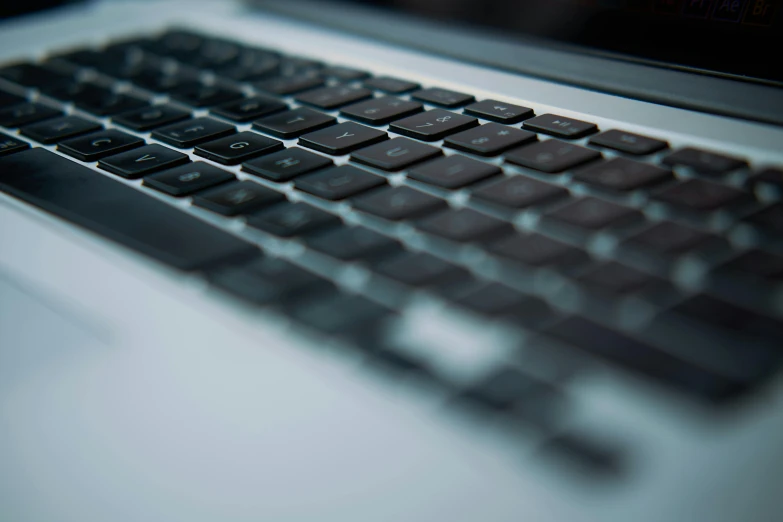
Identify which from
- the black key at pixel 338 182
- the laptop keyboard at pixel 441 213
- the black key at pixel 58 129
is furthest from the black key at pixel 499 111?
the black key at pixel 58 129

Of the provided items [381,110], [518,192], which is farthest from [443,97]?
[518,192]

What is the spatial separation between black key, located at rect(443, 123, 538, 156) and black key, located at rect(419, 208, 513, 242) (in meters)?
0.07

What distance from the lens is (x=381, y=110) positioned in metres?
0.42

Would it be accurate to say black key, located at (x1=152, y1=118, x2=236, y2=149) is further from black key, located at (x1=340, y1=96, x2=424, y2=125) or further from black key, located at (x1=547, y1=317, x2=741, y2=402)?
black key, located at (x1=547, y1=317, x2=741, y2=402)

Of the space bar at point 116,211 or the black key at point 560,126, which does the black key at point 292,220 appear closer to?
the space bar at point 116,211

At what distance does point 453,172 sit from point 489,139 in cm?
5

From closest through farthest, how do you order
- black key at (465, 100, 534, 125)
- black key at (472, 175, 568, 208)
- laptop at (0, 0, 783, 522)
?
1. laptop at (0, 0, 783, 522)
2. black key at (472, 175, 568, 208)
3. black key at (465, 100, 534, 125)

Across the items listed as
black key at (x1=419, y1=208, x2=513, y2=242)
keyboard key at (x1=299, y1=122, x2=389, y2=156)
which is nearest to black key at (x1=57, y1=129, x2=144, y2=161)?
keyboard key at (x1=299, y1=122, x2=389, y2=156)

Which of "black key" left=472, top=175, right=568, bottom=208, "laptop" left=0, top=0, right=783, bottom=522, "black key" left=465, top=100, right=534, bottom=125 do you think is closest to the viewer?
"laptop" left=0, top=0, right=783, bottom=522

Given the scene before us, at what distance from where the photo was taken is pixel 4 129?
44cm

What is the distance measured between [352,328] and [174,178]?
16 centimetres

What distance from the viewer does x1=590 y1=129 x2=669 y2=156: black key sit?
0.34 m

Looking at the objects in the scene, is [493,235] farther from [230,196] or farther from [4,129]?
[4,129]

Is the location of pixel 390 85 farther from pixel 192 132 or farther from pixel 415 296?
pixel 415 296
